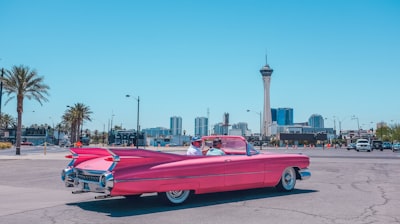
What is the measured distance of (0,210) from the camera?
24.1ft

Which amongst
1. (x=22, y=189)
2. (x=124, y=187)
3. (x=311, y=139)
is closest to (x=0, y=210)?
(x=124, y=187)

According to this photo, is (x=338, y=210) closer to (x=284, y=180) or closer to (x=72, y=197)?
(x=284, y=180)

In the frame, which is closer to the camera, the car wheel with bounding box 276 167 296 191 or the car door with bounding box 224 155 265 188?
the car door with bounding box 224 155 265 188

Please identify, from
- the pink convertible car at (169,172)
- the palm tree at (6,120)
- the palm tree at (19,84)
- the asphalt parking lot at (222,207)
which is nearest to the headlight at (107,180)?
the pink convertible car at (169,172)

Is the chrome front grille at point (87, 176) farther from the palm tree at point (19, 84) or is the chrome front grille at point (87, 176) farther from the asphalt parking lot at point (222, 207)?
the palm tree at point (19, 84)

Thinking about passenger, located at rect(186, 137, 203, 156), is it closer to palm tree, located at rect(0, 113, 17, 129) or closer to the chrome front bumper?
the chrome front bumper

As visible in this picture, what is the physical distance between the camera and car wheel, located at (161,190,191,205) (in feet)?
24.1

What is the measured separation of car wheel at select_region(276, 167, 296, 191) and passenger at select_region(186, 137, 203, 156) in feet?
6.64

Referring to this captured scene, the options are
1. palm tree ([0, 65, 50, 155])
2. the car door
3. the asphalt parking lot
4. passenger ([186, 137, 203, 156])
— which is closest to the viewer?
the asphalt parking lot

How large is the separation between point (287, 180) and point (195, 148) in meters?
2.36

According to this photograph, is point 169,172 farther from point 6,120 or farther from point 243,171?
point 6,120

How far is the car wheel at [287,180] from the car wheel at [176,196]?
2.66 metres

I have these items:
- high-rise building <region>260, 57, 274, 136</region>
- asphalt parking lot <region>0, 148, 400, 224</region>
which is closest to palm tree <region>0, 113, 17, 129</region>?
high-rise building <region>260, 57, 274, 136</region>

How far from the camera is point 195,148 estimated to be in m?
8.78
